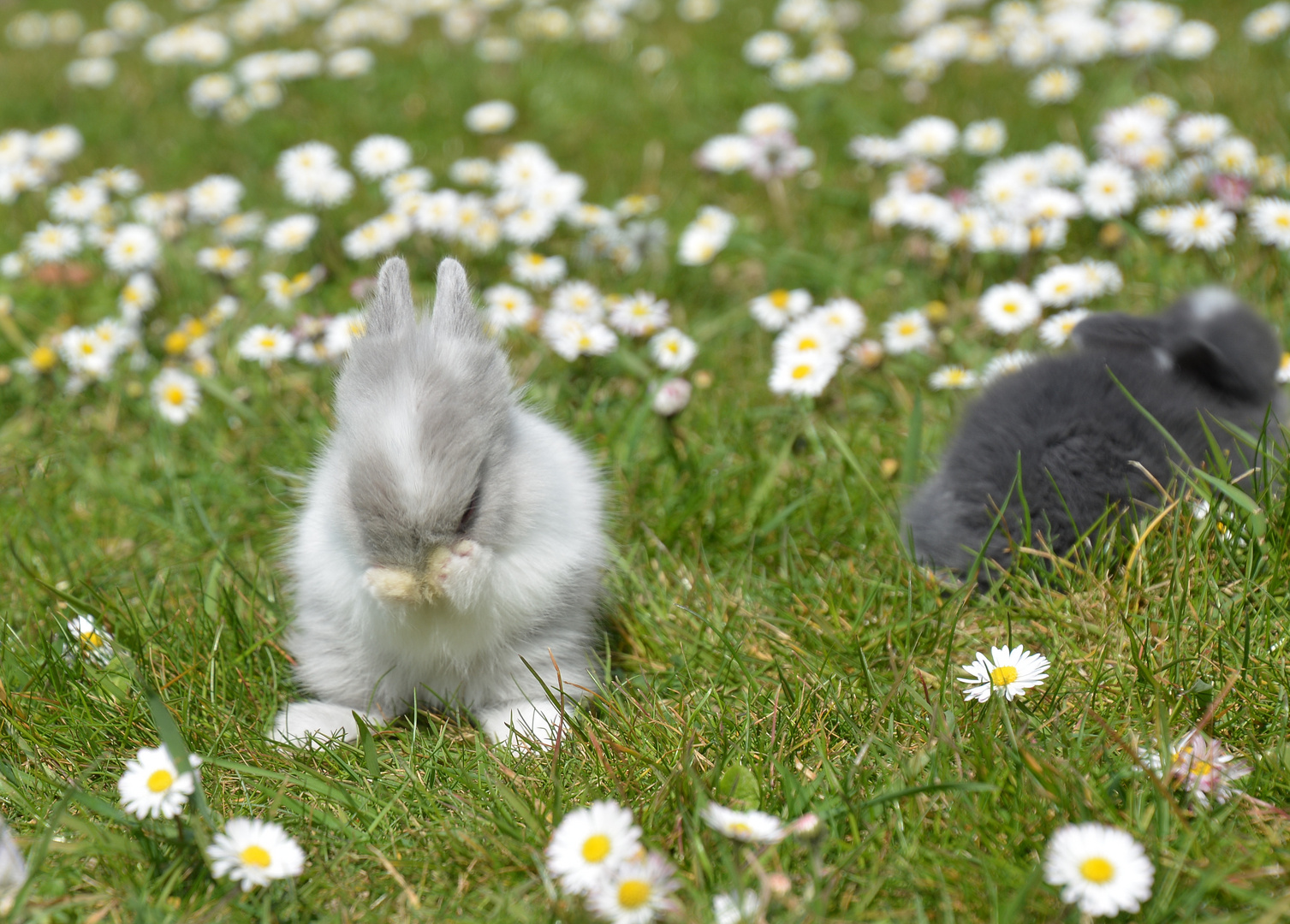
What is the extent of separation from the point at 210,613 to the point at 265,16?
761 cm

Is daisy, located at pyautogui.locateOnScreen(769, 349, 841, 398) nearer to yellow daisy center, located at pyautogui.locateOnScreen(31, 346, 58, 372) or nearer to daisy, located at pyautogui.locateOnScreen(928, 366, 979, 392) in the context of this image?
daisy, located at pyautogui.locateOnScreen(928, 366, 979, 392)

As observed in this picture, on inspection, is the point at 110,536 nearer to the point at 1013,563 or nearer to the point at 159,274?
the point at 159,274

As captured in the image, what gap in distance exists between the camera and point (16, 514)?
4.14 m

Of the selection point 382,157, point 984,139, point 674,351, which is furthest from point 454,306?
point 984,139

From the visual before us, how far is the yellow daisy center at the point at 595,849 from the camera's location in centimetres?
226

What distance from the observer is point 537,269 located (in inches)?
204

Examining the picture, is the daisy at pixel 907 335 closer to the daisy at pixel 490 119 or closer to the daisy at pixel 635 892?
the daisy at pixel 635 892

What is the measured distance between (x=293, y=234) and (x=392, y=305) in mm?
2811

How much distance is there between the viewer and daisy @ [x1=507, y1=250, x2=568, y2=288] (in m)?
5.19

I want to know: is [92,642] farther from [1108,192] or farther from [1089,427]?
[1108,192]

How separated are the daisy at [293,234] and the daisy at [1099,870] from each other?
4649 millimetres

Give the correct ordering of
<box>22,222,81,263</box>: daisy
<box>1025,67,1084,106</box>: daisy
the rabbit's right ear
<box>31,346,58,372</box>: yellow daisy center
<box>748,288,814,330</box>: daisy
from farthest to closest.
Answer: <box>1025,67,1084,106</box>: daisy → <box>22,222,81,263</box>: daisy → <box>748,288,814,330</box>: daisy → <box>31,346,58,372</box>: yellow daisy center → the rabbit's right ear

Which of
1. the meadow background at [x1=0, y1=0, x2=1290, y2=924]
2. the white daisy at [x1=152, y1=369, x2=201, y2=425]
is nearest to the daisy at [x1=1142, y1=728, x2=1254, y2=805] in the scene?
the meadow background at [x1=0, y1=0, x2=1290, y2=924]

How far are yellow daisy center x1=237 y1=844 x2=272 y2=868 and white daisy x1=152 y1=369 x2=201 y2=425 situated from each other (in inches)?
107
